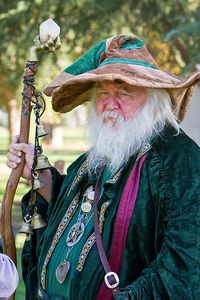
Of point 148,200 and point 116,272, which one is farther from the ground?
point 148,200

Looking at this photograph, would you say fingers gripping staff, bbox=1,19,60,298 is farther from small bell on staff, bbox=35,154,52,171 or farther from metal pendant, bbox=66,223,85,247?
metal pendant, bbox=66,223,85,247

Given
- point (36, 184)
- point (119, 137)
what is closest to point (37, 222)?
point (36, 184)

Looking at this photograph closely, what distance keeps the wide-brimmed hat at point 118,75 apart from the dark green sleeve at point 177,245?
1.20 ft

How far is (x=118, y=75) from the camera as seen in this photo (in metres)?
3.14

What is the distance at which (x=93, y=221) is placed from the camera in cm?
325

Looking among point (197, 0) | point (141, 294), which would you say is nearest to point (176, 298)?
point (141, 294)

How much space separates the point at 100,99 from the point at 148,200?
55 centimetres

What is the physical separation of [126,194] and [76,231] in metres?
0.34

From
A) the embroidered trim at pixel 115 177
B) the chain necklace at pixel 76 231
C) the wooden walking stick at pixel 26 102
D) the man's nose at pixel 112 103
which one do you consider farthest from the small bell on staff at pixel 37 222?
the man's nose at pixel 112 103

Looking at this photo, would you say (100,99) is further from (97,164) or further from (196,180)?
(196,180)

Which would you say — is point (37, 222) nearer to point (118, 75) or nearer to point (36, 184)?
point (36, 184)

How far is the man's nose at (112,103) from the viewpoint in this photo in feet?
10.7

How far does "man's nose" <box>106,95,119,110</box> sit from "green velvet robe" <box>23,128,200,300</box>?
0.23 m

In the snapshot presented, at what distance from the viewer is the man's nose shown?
3273mm
